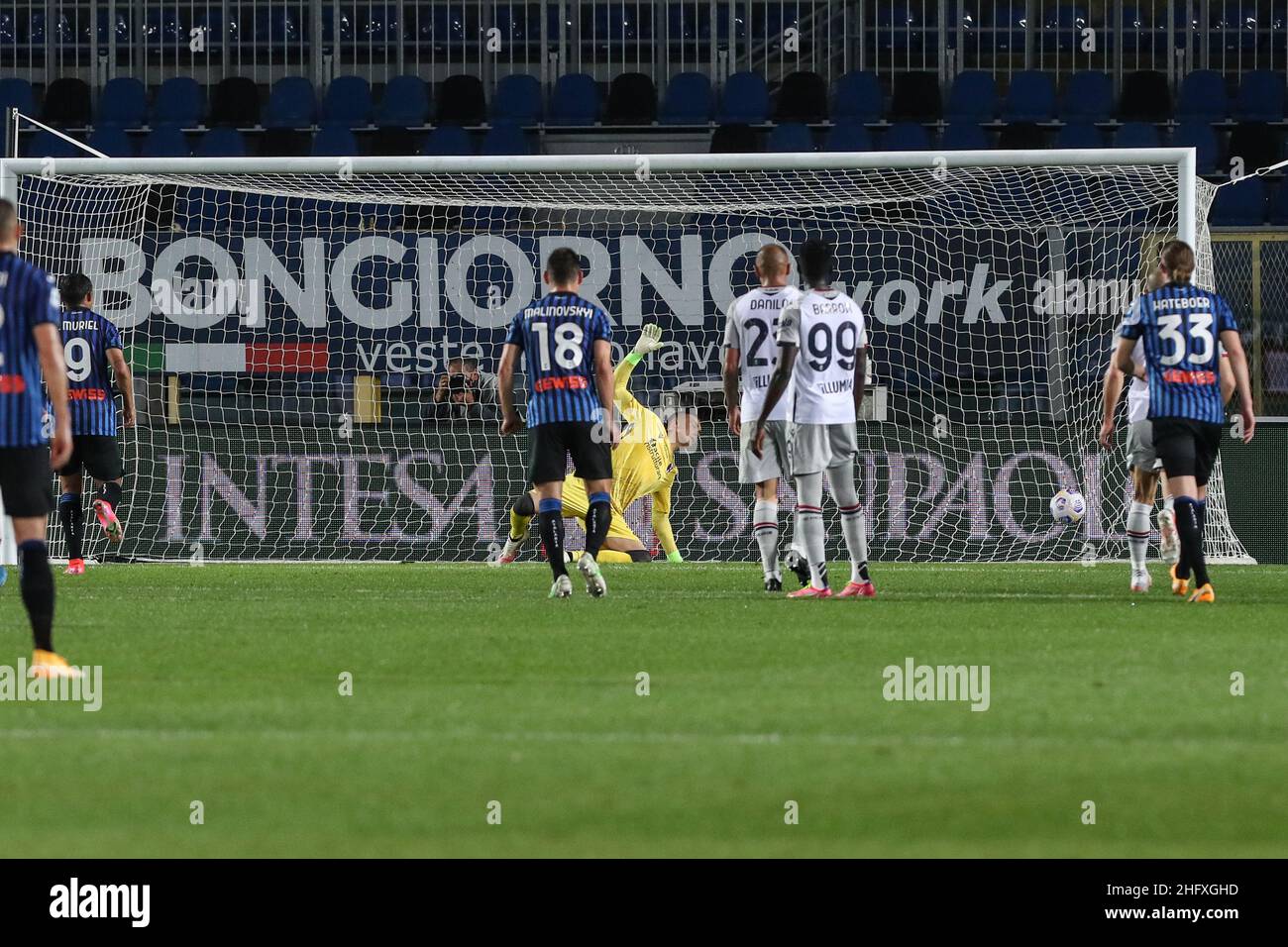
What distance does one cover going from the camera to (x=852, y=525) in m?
10.4

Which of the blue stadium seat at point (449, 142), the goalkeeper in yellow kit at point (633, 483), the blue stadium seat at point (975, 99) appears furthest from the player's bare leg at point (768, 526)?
the blue stadium seat at point (975, 99)

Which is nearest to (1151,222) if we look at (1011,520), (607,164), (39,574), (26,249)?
(1011,520)

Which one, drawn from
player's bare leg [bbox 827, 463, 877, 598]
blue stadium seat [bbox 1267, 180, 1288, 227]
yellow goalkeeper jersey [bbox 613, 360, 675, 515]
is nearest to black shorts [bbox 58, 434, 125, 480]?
yellow goalkeeper jersey [bbox 613, 360, 675, 515]

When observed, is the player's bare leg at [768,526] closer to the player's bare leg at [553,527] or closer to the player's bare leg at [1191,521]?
the player's bare leg at [553,527]

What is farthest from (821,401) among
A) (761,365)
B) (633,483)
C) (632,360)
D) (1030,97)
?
(1030,97)

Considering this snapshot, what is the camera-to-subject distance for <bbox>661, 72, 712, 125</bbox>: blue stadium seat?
20750 mm

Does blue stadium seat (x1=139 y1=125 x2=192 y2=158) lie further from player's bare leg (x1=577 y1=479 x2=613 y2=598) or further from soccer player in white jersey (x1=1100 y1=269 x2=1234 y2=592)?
soccer player in white jersey (x1=1100 y1=269 x2=1234 y2=592)

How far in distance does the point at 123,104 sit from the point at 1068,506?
11873 millimetres

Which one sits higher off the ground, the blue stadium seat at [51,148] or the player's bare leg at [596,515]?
the blue stadium seat at [51,148]

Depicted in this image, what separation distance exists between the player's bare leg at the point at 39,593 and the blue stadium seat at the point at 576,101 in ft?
48.5

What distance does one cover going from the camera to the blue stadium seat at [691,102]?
2075 centimetres

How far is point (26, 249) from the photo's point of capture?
15.6 metres

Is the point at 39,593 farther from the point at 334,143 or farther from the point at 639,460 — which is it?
the point at 334,143

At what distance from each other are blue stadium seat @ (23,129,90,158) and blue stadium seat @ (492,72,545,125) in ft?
14.6
